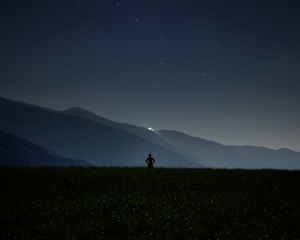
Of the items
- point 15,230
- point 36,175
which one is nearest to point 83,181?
point 36,175

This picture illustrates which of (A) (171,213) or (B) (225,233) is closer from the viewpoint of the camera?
(B) (225,233)

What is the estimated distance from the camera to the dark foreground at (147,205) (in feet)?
57.7

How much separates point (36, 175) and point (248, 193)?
608 inches

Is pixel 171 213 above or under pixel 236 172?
under

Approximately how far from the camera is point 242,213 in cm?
2053

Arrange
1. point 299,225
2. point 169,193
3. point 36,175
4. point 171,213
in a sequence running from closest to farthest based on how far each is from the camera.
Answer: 1. point 299,225
2. point 171,213
3. point 169,193
4. point 36,175

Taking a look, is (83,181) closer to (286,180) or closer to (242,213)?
(242,213)

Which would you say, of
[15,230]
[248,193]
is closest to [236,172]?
[248,193]

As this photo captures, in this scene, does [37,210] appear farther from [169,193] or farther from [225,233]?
[225,233]

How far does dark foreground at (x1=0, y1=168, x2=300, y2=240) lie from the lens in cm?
1758

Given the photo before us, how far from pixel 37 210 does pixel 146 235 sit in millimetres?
A: 6574

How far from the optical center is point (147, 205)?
845 inches

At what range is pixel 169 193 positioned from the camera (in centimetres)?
2453

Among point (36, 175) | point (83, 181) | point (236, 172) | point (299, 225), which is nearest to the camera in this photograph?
point (299, 225)
